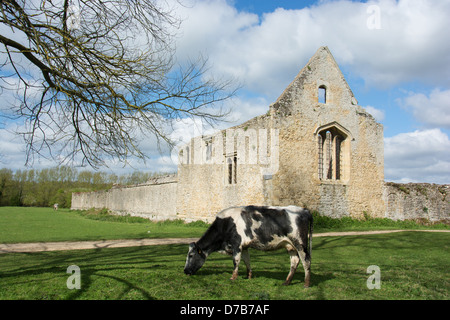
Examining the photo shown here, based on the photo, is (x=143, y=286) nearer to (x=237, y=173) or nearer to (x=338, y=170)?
(x=237, y=173)

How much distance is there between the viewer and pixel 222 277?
635cm

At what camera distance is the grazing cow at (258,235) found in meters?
5.83

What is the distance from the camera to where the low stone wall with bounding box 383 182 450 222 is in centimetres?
2080

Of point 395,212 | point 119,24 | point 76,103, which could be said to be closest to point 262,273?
point 76,103

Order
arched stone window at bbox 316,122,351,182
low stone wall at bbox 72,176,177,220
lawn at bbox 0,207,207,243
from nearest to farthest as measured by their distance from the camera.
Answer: lawn at bbox 0,207,207,243 < arched stone window at bbox 316,122,351,182 < low stone wall at bbox 72,176,177,220

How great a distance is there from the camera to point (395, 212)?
20828 mm

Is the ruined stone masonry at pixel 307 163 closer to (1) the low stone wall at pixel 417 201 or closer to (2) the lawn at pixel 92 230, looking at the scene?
(1) the low stone wall at pixel 417 201

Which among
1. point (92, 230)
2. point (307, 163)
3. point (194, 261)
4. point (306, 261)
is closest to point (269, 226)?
point (306, 261)

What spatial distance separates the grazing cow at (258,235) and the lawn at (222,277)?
1.25ft

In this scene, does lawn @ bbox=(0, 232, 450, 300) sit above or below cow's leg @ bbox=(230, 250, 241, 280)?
below

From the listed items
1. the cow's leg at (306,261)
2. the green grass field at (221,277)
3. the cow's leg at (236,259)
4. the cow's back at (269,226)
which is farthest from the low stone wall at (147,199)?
the cow's leg at (306,261)

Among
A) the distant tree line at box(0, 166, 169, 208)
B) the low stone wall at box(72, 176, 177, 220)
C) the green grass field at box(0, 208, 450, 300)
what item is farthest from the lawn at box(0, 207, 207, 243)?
the distant tree line at box(0, 166, 169, 208)

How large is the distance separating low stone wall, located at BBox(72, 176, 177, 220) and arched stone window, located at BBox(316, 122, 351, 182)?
9975mm

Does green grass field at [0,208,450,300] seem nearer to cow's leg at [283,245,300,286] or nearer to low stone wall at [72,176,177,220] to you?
cow's leg at [283,245,300,286]
